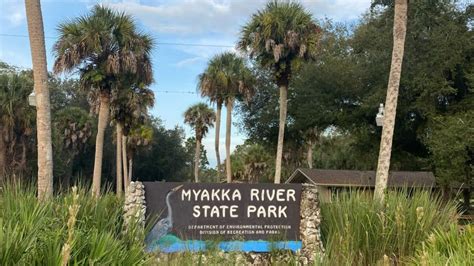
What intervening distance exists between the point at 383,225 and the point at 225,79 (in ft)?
93.0

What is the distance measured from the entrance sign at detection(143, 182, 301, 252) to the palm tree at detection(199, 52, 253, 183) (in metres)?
25.0

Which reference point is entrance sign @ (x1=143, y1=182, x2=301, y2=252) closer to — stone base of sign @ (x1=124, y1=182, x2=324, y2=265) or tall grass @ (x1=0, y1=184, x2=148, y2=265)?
stone base of sign @ (x1=124, y1=182, x2=324, y2=265)

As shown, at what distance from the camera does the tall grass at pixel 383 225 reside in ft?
28.5

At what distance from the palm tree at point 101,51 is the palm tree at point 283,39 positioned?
5946 mm

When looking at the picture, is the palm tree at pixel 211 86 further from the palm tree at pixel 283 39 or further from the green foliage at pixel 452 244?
the green foliage at pixel 452 244

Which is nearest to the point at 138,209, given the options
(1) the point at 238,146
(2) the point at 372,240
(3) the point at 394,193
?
(2) the point at 372,240

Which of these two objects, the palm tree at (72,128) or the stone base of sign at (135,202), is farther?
the palm tree at (72,128)

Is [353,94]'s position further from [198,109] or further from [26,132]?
[198,109]

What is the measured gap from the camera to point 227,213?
934cm

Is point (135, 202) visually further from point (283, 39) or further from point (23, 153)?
point (23, 153)

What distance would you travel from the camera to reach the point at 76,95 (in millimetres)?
55562

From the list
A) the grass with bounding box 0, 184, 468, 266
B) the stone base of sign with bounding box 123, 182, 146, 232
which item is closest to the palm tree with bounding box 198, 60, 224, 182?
the grass with bounding box 0, 184, 468, 266

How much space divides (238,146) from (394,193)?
6761 cm

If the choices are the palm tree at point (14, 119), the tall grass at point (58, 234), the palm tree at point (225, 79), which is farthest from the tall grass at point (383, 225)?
the palm tree at point (14, 119)
